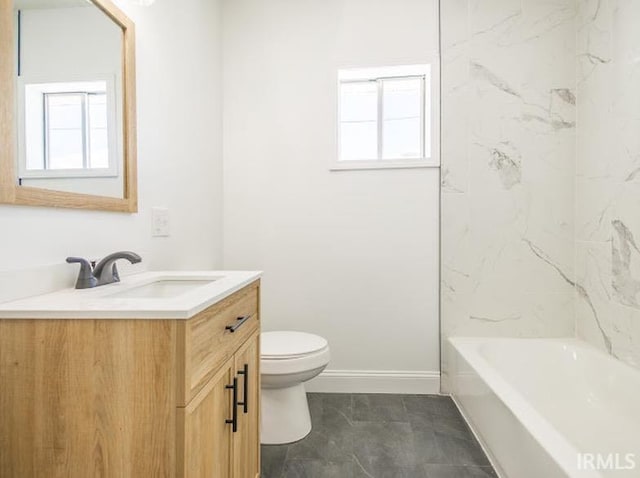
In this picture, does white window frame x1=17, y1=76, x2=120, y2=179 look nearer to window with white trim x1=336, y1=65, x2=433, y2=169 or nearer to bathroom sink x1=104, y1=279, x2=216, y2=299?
bathroom sink x1=104, y1=279, x2=216, y2=299

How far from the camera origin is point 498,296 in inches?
87.6

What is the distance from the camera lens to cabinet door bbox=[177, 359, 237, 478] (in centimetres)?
76

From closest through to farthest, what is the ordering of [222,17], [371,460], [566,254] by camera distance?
[371,460]
[566,254]
[222,17]

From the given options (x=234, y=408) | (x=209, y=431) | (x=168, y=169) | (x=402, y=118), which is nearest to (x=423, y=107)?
(x=402, y=118)

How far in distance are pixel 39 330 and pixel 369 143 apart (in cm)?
210

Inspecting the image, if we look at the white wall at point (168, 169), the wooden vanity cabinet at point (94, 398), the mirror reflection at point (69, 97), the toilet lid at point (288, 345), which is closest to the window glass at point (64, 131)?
the mirror reflection at point (69, 97)

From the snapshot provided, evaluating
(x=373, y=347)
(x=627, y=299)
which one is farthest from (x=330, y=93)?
(x=627, y=299)

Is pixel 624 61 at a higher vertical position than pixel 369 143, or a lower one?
higher

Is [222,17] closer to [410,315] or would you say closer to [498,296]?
[410,315]

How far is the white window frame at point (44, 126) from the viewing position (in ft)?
3.14

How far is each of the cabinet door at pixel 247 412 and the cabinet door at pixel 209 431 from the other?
0.24 feet

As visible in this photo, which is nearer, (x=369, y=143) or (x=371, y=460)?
(x=371, y=460)

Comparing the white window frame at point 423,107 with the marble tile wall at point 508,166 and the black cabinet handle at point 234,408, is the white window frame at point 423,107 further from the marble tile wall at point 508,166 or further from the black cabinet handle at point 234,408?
the black cabinet handle at point 234,408

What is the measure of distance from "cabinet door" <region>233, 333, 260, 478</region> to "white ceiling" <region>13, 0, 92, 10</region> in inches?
44.6
